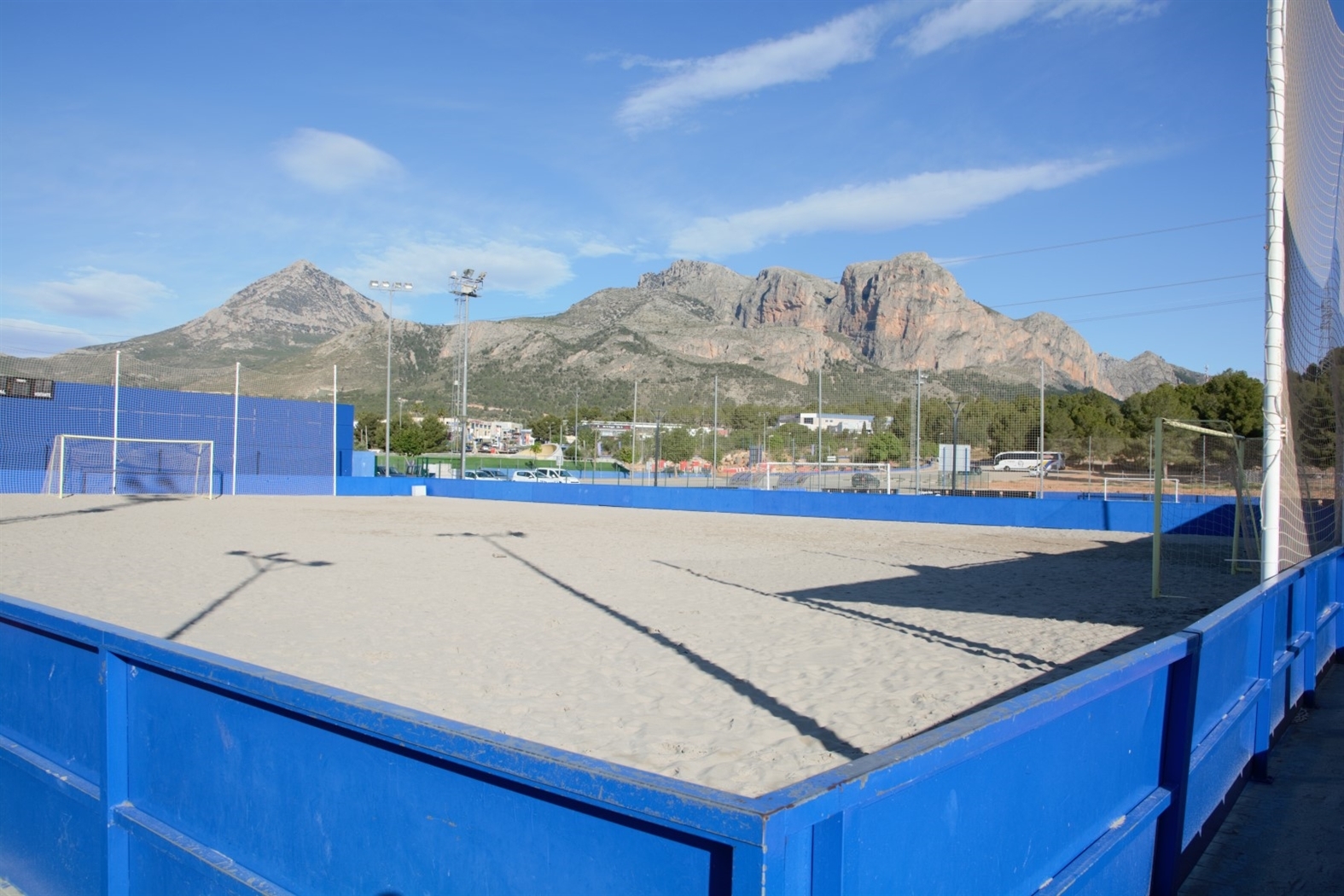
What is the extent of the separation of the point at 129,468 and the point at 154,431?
163 inches

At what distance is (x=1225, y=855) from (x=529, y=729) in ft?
13.3

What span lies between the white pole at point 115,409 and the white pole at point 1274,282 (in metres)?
43.5

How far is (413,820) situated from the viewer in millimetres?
2449

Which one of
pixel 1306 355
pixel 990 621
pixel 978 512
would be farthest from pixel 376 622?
pixel 978 512

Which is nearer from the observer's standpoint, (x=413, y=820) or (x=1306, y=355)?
(x=413, y=820)

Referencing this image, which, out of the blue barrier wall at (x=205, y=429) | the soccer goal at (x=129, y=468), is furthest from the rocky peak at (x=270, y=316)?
the soccer goal at (x=129, y=468)

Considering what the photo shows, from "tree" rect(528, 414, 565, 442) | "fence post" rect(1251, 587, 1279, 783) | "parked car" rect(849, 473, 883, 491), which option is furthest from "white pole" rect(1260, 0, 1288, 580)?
"tree" rect(528, 414, 565, 442)

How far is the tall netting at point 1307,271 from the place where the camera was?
8281 mm

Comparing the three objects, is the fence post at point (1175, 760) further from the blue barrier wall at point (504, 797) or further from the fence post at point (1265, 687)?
the fence post at point (1265, 687)

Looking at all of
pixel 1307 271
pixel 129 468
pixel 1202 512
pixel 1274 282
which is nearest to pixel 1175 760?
pixel 1274 282

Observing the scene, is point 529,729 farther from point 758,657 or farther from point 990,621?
point 990,621

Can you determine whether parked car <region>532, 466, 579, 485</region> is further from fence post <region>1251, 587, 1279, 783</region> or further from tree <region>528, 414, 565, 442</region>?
fence post <region>1251, 587, 1279, 783</region>

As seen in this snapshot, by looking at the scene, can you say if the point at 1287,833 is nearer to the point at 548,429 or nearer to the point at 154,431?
the point at 154,431

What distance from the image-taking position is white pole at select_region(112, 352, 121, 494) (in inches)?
1620
